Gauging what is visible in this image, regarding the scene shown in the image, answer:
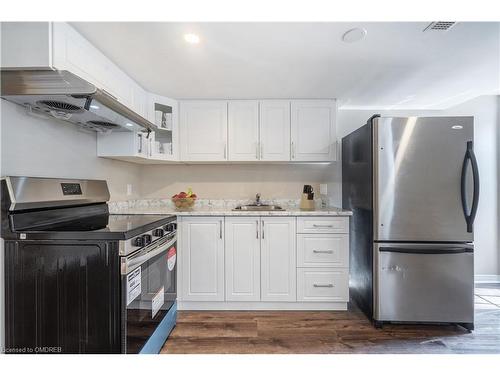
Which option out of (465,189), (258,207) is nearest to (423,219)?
(465,189)

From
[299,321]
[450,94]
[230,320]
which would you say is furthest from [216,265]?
[450,94]

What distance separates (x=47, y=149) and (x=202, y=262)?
1463 millimetres

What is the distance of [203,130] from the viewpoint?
2.61 metres

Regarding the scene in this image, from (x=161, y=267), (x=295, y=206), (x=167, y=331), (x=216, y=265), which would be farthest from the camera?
(x=295, y=206)

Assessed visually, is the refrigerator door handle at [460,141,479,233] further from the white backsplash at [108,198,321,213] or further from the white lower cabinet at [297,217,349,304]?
the white backsplash at [108,198,321,213]

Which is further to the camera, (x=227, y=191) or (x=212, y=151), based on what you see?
(x=227, y=191)

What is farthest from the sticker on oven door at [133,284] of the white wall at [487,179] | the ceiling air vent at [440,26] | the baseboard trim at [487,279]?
the baseboard trim at [487,279]

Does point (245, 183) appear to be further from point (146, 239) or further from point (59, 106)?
point (59, 106)

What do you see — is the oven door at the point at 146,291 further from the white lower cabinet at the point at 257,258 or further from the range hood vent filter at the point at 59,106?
the range hood vent filter at the point at 59,106

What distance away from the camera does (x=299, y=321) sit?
209 cm

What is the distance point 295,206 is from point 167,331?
1797 mm

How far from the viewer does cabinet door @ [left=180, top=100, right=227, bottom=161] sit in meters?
2.60
